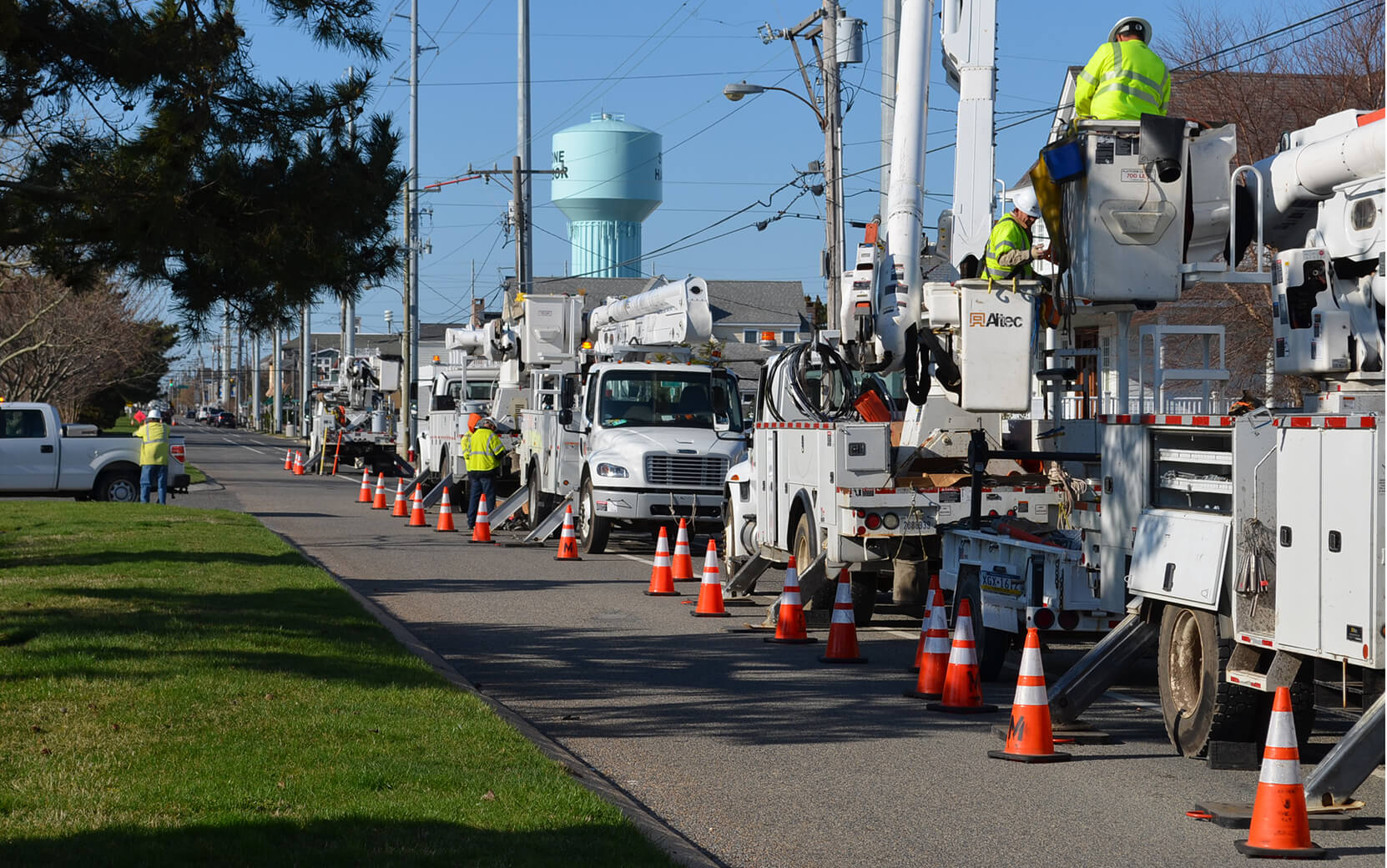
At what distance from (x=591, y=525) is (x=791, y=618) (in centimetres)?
861

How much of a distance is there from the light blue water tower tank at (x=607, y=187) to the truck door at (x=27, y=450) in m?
60.6

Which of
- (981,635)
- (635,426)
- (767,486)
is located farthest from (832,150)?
(981,635)

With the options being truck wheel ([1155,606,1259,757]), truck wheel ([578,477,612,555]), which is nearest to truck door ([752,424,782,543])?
truck wheel ([578,477,612,555])

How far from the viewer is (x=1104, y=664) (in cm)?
948

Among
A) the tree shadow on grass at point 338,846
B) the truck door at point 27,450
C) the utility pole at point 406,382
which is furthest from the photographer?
the utility pole at point 406,382

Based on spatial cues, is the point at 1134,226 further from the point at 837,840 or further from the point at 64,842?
the point at 64,842

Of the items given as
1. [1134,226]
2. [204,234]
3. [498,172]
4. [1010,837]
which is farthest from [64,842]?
[498,172]

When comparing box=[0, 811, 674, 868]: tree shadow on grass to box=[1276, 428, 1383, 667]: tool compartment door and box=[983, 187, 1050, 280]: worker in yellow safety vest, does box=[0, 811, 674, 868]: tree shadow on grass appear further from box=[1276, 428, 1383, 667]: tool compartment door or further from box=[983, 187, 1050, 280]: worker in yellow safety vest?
box=[983, 187, 1050, 280]: worker in yellow safety vest

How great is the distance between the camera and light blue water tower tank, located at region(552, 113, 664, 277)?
297 feet

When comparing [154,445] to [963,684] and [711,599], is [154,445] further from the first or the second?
[963,684]

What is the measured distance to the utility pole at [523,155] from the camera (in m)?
45.1

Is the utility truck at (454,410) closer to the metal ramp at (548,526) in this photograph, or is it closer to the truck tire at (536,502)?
the truck tire at (536,502)

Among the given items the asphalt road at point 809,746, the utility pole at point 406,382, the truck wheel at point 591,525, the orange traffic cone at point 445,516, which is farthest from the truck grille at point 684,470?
the utility pole at point 406,382

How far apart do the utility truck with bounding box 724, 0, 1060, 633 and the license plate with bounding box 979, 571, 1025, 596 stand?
2.07ft
